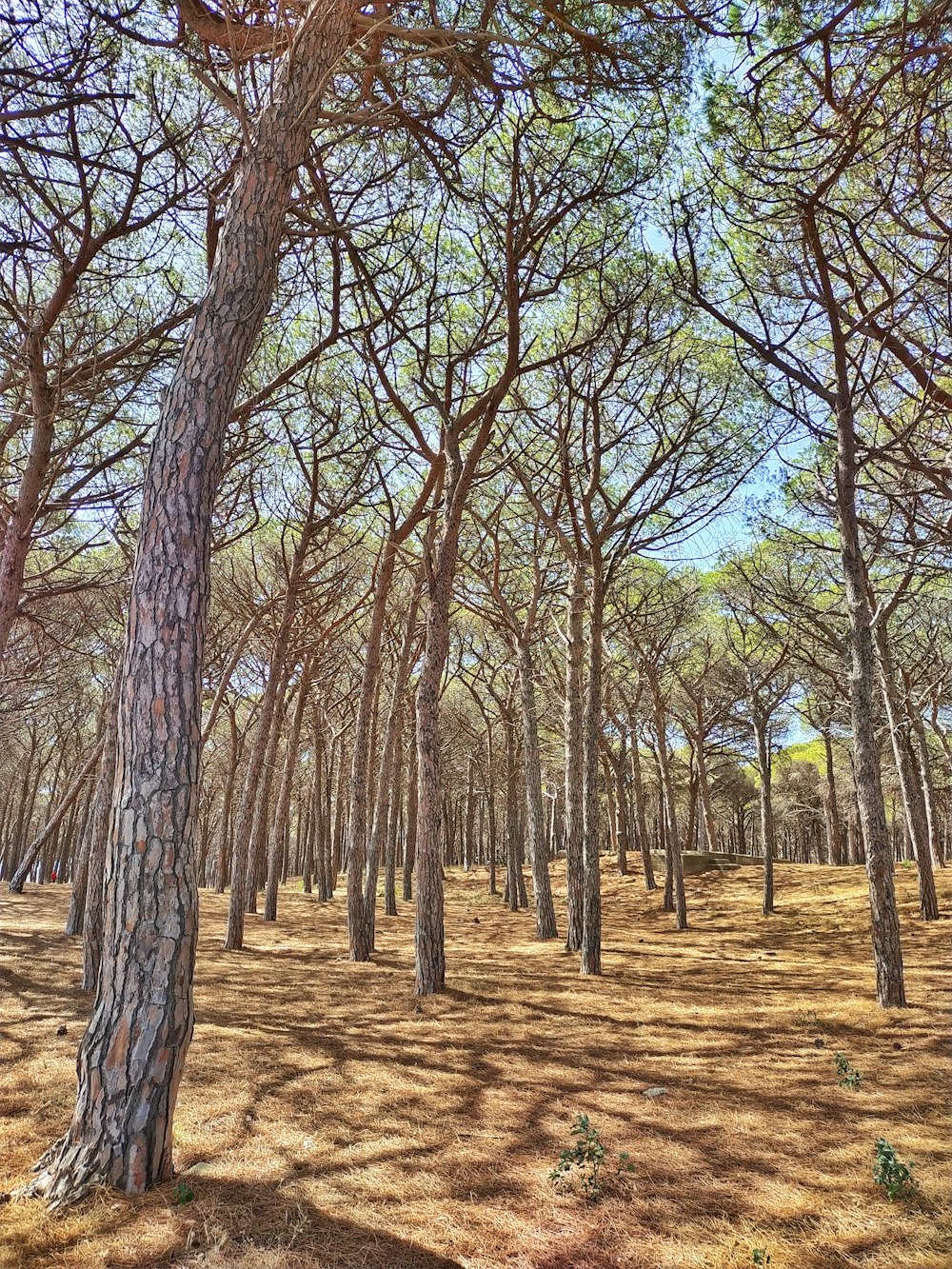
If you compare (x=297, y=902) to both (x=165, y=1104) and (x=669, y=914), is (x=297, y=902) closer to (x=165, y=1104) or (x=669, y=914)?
(x=669, y=914)

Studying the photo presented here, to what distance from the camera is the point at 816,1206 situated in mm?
3092

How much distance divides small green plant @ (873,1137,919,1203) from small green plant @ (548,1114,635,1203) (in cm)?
114

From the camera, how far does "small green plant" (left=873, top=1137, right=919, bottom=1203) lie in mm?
3082

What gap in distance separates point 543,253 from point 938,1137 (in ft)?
31.1

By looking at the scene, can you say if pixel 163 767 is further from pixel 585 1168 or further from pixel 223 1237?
pixel 585 1168

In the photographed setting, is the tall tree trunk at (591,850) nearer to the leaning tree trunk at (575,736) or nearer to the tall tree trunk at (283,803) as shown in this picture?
the leaning tree trunk at (575,736)

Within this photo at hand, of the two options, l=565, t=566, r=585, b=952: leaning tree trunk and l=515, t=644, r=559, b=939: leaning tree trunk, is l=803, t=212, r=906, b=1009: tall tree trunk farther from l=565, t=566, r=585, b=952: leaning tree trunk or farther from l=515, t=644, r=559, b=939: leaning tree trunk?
l=515, t=644, r=559, b=939: leaning tree trunk

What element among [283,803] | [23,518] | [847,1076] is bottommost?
[847,1076]

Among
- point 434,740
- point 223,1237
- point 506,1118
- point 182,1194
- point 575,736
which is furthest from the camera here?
point 575,736

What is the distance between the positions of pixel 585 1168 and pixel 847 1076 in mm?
2694

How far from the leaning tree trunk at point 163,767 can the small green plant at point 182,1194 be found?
129 mm

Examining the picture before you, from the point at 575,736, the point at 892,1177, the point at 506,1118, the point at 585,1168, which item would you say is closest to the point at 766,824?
the point at 575,736

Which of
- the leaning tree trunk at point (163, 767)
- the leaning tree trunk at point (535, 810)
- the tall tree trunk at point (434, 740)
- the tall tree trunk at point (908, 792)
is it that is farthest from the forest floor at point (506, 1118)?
the tall tree trunk at point (908, 792)

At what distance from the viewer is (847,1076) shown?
499 cm
